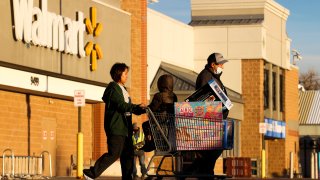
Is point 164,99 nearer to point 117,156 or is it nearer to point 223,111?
point 223,111

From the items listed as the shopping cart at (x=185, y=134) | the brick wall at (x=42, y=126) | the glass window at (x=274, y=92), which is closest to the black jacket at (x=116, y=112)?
the shopping cart at (x=185, y=134)

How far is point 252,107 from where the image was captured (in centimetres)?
5947

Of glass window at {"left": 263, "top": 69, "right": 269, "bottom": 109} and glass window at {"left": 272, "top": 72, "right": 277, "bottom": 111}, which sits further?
glass window at {"left": 272, "top": 72, "right": 277, "bottom": 111}

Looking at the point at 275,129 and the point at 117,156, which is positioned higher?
the point at 275,129

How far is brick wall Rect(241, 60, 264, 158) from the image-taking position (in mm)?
58906

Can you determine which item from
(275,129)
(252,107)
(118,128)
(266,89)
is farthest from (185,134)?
(275,129)

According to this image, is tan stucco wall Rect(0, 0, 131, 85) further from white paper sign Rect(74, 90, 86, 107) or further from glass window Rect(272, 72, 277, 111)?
glass window Rect(272, 72, 277, 111)

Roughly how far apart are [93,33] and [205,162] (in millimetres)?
22599

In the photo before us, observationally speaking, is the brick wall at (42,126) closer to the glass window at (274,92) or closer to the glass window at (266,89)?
the glass window at (266,89)

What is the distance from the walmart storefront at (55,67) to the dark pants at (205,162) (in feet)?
47.4

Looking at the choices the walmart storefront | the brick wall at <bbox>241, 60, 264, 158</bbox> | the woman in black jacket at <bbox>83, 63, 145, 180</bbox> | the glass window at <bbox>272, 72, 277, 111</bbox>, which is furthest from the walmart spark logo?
the glass window at <bbox>272, 72, 277, 111</bbox>

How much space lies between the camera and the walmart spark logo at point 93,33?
38.4 meters

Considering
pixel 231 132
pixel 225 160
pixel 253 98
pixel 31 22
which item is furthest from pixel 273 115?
pixel 231 132

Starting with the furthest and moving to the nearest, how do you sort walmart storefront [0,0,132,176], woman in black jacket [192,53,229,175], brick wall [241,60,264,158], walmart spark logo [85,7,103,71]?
brick wall [241,60,264,158] < walmart spark logo [85,7,103,71] < walmart storefront [0,0,132,176] < woman in black jacket [192,53,229,175]
